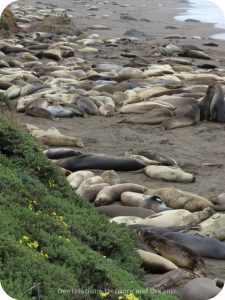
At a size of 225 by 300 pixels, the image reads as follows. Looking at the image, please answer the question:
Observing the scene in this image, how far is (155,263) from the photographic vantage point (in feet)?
13.5

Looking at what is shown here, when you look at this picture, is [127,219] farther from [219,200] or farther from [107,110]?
[107,110]

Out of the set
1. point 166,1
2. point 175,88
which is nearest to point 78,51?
point 175,88

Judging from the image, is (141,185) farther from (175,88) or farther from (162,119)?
(175,88)

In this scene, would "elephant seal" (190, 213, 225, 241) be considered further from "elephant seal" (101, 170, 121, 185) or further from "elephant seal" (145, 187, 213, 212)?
"elephant seal" (101, 170, 121, 185)

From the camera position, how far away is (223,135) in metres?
8.47

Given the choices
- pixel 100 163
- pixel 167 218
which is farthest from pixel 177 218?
pixel 100 163

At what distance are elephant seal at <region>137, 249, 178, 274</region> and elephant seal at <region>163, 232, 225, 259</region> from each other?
0.44 m

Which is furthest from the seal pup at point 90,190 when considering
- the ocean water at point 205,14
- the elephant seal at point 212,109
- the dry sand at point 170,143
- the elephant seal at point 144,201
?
the ocean water at point 205,14

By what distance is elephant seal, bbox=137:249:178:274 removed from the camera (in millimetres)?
4086

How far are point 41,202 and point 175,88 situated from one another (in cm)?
726

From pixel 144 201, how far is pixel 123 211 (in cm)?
27

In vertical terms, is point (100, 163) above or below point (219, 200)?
below

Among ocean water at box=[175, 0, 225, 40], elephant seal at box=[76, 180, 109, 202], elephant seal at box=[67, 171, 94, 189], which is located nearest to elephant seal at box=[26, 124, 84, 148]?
elephant seal at box=[67, 171, 94, 189]

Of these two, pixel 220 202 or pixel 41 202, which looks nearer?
pixel 41 202
